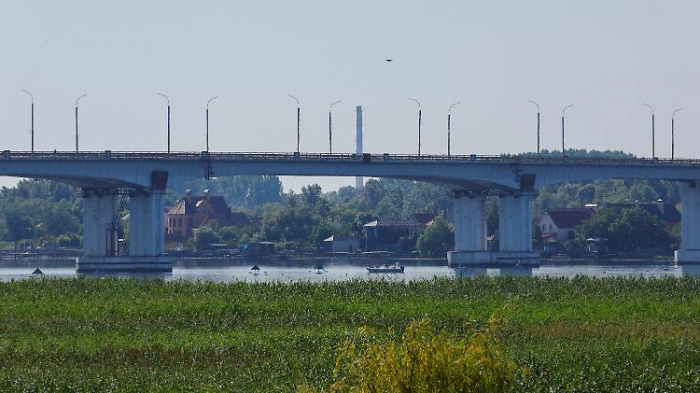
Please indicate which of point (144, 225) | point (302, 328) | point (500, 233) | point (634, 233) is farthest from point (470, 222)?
point (302, 328)

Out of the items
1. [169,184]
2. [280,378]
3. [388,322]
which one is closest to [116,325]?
[388,322]

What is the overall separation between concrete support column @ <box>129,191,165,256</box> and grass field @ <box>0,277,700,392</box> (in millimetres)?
44576

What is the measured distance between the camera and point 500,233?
14838 cm

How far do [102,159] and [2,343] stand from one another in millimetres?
70925

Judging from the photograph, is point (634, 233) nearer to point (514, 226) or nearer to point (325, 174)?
point (514, 226)

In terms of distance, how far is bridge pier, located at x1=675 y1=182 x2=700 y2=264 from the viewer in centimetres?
15450

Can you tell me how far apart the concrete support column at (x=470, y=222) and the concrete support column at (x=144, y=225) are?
31.4 metres

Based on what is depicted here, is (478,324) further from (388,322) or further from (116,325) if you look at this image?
(116,325)

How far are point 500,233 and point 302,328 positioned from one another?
90968 millimetres

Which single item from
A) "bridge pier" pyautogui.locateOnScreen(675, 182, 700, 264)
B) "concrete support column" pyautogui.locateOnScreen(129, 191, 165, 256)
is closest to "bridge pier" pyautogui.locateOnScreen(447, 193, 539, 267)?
"bridge pier" pyautogui.locateOnScreen(675, 182, 700, 264)

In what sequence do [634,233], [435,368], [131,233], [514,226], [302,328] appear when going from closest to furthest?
[435,368] < [302,328] < [131,233] < [514,226] < [634,233]

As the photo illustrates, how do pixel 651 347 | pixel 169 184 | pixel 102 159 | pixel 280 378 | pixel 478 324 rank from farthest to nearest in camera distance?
pixel 169 184, pixel 102 159, pixel 478 324, pixel 651 347, pixel 280 378

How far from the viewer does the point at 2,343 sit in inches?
2055

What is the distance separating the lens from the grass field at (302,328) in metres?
44.0
